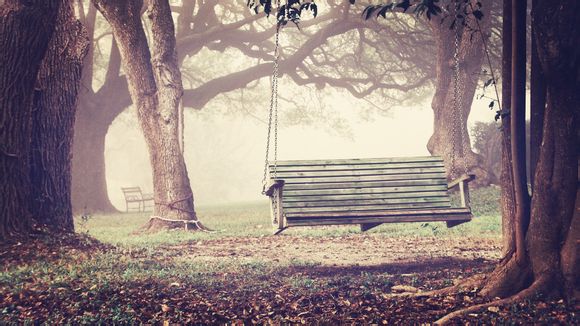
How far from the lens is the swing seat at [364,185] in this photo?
25.9 ft

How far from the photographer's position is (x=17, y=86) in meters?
7.29

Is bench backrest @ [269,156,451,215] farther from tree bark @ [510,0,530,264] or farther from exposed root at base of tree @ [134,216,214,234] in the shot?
exposed root at base of tree @ [134,216,214,234]

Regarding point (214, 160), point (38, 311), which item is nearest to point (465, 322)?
point (38, 311)

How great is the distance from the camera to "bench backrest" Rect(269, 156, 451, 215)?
7988 millimetres

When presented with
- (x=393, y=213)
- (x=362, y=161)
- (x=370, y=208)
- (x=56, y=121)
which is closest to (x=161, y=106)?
(x=56, y=121)

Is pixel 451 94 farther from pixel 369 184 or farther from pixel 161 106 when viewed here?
pixel 369 184

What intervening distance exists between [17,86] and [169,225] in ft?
20.4

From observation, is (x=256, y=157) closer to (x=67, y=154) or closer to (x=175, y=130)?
(x=175, y=130)

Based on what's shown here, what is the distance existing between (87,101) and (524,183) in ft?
61.2

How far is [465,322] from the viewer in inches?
172

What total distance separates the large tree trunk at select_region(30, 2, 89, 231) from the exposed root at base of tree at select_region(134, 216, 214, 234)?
171 inches

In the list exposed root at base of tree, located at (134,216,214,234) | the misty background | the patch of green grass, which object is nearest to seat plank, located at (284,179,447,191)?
the patch of green grass

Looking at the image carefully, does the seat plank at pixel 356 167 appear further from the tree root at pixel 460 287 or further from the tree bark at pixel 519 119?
the tree bark at pixel 519 119

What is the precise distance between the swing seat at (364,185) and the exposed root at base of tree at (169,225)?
5.31 m
